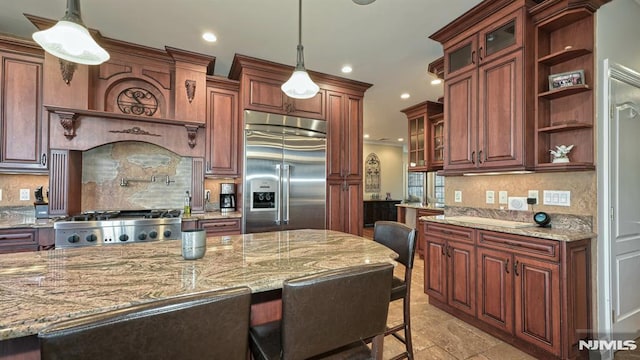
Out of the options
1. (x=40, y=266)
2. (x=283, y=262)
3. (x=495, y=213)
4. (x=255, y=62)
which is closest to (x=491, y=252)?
(x=495, y=213)

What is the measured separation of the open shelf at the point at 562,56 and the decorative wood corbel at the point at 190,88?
11.4 ft

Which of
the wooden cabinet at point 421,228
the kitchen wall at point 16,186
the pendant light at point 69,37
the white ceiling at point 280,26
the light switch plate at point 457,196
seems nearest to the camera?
the pendant light at point 69,37

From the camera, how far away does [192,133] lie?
3.34 meters

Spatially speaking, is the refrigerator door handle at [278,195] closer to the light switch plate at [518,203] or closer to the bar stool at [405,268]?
the bar stool at [405,268]

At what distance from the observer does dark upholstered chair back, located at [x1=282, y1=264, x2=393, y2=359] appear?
897 millimetres

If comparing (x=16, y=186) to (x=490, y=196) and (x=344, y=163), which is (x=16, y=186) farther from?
(x=490, y=196)

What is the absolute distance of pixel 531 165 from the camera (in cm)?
225

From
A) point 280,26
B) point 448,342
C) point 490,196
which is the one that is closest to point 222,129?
point 280,26

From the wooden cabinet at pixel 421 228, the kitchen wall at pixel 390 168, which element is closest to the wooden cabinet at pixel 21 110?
the wooden cabinet at pixel 421 228

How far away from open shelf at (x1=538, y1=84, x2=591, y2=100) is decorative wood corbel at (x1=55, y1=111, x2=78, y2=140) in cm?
438

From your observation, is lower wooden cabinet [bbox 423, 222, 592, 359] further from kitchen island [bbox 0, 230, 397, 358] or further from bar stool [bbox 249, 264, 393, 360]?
bar stool [bbox 249, 264, 393, 360]

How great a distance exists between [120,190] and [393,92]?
412 centimetres

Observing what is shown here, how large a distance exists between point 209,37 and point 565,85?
322 centimetres

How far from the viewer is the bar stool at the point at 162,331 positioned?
61 cm
